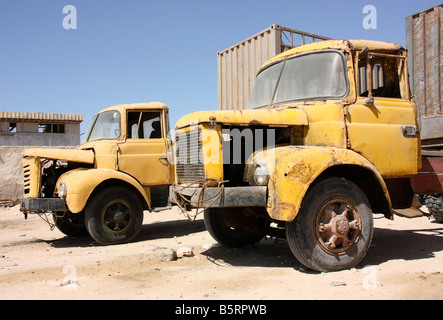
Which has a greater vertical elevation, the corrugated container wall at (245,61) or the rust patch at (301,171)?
the corrugated container wall at (245,61)

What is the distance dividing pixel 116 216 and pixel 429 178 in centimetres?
473

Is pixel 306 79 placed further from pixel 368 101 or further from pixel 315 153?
pixel 315 153

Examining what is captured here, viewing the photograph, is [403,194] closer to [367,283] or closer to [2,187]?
[367,283]

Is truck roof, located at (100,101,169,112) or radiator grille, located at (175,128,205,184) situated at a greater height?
truck roof, located at (100,101,169,112)

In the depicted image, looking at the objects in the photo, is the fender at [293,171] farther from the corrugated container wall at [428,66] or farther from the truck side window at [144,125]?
the truck side window at [144,125]

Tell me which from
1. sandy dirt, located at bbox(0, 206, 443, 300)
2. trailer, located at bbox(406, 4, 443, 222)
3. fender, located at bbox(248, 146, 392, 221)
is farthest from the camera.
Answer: trailer, located at bbox(406, 4, 443, 222)

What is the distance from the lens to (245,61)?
9781 millimetres

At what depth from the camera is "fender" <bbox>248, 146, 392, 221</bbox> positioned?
4086 mm

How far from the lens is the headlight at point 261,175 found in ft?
14.0

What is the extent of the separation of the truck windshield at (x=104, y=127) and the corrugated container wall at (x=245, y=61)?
3118 mm

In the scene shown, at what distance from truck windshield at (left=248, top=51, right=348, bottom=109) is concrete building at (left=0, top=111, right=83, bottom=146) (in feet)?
70.7

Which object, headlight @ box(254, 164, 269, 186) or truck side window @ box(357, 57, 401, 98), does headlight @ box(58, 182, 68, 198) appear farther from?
truck side window @ box(357, 57, 401, 98)

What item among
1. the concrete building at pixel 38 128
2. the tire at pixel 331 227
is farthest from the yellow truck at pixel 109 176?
the concrete building at pixel 38 128

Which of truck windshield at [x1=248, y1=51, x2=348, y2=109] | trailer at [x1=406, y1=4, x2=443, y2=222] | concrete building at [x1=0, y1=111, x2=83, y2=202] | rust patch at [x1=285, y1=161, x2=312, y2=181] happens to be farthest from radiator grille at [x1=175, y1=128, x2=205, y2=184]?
concrete building at [x1=0, y1=111, x2=83, y2=202]
